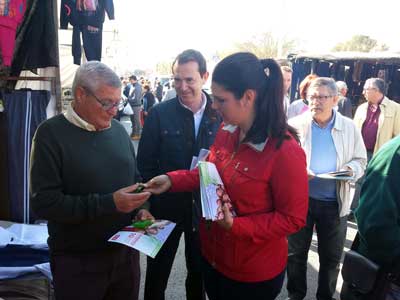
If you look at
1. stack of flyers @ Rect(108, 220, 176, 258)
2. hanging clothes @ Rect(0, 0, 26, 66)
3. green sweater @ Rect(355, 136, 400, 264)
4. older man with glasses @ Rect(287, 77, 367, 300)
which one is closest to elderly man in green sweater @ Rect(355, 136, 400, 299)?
green sweater @ Rect(355, 136, 400, 264)

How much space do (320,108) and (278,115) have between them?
1302 mm

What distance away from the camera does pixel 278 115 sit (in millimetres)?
1602

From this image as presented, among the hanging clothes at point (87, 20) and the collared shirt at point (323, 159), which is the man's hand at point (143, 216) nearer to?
the collared shirt at point (323, 159)

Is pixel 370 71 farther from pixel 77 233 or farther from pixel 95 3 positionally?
pixel 77 233

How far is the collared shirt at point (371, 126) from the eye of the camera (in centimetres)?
511

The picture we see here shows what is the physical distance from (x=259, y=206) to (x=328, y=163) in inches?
52.7

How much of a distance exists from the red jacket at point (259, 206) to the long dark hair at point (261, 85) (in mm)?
54

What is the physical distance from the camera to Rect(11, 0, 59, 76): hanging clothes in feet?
9.13

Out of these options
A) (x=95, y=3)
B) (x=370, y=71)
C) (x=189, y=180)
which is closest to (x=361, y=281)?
(x=189, y=180)

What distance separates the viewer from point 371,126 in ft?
16.8

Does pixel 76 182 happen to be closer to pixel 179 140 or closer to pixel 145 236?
pixel 145 236

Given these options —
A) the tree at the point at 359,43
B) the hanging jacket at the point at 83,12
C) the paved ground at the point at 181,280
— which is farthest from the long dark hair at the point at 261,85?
the tree at the point at 359,43

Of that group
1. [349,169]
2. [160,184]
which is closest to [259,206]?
[160,184]

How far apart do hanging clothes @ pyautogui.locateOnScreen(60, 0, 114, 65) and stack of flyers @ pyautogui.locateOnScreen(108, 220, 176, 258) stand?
227 cm
